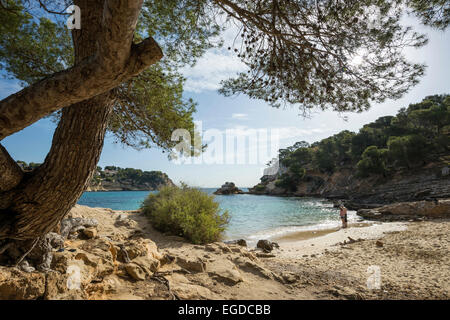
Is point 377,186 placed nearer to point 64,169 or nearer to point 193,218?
point 193,218

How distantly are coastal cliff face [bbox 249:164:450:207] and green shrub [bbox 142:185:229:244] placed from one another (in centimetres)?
2329

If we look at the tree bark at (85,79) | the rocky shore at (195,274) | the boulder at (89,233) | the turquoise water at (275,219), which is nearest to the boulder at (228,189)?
the turquoise water at (275,219)

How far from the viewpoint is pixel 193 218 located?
641cm

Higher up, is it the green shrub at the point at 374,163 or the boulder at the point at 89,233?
the green shrub at the point at 374,163

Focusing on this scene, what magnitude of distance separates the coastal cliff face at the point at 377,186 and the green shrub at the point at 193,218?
23.3 m

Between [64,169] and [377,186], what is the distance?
4176 cm

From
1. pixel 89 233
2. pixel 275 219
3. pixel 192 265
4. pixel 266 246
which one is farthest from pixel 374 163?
pixel 89 233

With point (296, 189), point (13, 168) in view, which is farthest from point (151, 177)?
point (13, 168)

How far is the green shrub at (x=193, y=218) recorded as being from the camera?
6164mm

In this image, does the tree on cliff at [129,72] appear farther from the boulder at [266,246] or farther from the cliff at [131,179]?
the cliff at [131,179]

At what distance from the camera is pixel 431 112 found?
113 feet

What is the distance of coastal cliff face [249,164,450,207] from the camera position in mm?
23305

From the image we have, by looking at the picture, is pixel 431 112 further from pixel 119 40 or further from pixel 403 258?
pixel 119 40

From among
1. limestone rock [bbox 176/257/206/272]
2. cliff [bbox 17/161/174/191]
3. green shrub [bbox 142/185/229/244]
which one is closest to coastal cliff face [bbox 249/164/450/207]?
green shrub [bbox 142/185/229/244]
